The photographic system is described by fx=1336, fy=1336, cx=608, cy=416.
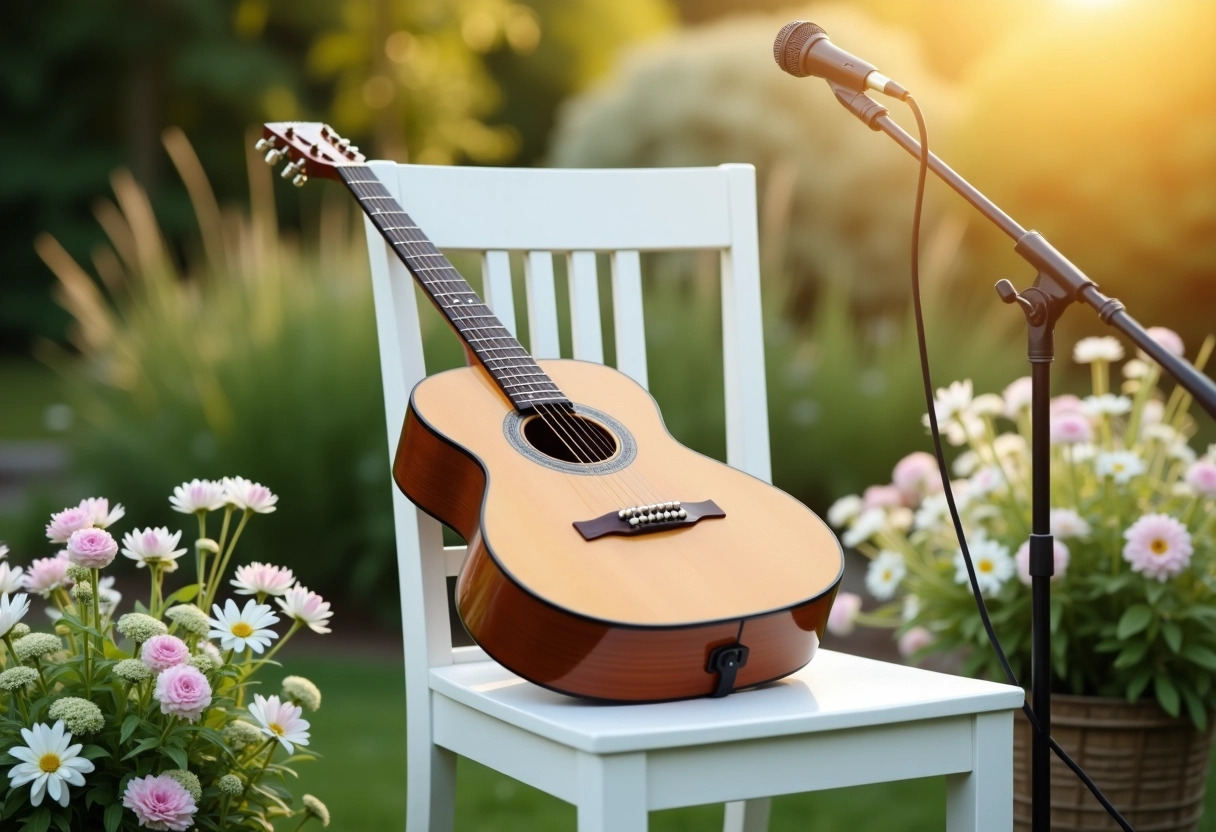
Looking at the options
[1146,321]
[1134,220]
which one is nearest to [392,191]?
[1134,220]

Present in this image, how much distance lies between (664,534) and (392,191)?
0.62 metres

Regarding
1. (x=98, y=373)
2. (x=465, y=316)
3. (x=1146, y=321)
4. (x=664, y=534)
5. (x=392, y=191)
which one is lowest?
(x=664, y=534)

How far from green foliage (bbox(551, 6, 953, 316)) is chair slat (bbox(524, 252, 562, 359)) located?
5.20m

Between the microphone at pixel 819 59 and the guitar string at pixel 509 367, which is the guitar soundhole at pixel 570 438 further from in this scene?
the microphone at pixel 819 59

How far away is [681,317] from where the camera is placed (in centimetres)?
420

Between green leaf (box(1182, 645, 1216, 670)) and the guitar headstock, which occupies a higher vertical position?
the guitar headstock

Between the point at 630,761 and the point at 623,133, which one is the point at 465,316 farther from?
the point at 623,133

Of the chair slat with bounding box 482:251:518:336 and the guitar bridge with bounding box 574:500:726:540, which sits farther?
the chair slat with bounding box 482:251:518:336

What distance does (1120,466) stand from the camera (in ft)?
6.87

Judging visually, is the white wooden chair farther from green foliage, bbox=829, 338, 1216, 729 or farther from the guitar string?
green foliage, bbox=829, 338, 1216, 729

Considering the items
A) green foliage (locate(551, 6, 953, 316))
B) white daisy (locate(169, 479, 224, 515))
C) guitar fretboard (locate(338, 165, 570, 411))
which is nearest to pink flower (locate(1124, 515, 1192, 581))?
guitar fretboard (locate(338, 165, 570, 411))

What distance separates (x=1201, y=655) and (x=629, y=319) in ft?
3.21

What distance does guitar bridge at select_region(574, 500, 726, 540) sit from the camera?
1.41 meters

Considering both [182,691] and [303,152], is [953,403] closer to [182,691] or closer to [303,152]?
[303,152]
